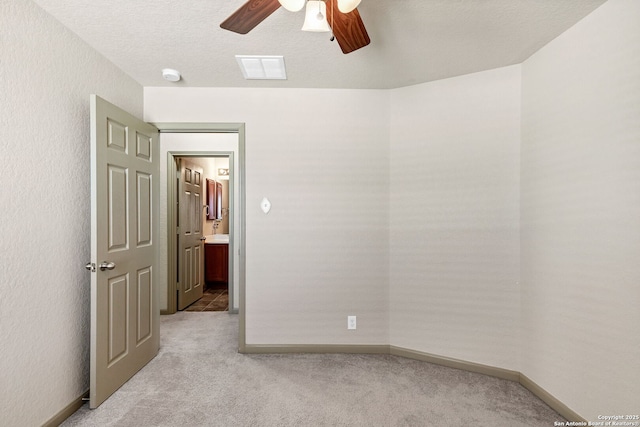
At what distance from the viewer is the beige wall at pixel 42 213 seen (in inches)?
64.6

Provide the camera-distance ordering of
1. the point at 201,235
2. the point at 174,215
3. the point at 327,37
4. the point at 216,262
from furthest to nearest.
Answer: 1. the point at 216,262
2. the point at 201,235
3. the point at 174,215
4. the point at 327,37

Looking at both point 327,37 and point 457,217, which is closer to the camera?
point 327,37

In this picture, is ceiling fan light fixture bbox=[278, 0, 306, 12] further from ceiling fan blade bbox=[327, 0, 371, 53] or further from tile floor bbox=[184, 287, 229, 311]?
tile floor bbox=[184, 287, 229, 311]

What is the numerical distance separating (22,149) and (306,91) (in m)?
2.03

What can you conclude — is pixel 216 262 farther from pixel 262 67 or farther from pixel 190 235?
pixel 262 67

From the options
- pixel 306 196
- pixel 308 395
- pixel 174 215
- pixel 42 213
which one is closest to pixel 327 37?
pixel 306 196

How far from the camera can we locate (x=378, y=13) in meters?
1.85

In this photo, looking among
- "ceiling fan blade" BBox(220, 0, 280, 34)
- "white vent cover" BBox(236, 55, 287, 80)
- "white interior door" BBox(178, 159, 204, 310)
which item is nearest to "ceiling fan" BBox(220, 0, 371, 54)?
"ceiling fan blade" BBox(220, 0, 280, 34)

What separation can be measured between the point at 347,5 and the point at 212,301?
4.36 m

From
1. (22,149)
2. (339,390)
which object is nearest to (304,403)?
(339,390)

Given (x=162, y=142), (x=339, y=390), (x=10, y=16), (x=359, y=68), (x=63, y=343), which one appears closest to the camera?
(x=10, y=16)

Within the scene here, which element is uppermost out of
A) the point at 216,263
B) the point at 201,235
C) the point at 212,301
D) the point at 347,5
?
the point at 347,5

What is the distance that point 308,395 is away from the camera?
2.22 meters

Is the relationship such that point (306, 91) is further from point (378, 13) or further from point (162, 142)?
point (162, 142)
